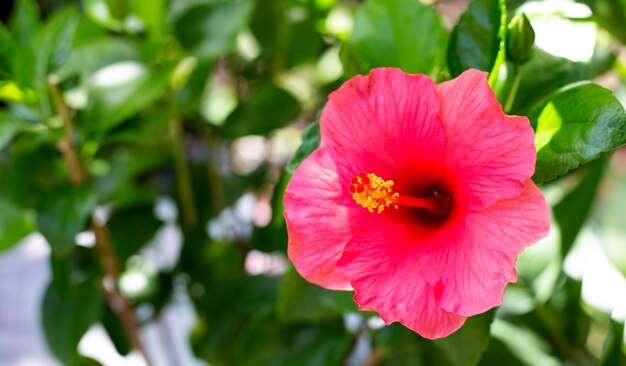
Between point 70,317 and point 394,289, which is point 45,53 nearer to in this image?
point 70,317

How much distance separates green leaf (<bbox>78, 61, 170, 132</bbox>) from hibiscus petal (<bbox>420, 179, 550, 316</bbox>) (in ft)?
1.23

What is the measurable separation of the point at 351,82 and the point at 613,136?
0.49 feet

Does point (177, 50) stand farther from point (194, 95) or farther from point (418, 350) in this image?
point (418, 350)

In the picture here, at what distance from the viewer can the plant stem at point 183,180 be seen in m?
0.83

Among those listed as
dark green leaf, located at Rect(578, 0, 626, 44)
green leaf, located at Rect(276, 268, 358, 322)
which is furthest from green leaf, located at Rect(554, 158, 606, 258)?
green leaf, located at Rect(276, 268, 358, 322)

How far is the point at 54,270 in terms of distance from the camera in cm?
71

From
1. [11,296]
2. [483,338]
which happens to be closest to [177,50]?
[483,338]

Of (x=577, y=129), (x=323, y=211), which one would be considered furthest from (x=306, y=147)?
(x=577, y=129)

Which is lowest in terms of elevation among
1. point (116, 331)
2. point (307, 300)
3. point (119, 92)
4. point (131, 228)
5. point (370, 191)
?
point (116, 331)

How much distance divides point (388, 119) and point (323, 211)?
0.07m

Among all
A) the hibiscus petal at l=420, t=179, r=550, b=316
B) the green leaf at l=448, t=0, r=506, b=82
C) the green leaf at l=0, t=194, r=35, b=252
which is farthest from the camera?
the green leaf at l=0, t=194, r=35, b=252

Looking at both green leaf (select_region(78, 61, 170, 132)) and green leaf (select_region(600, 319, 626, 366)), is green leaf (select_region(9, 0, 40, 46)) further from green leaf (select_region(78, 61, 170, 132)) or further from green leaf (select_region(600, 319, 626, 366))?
green leaf (select_region(600, 319, 626, 366))

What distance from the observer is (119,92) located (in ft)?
2.23

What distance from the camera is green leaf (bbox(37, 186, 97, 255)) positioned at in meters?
0.64
